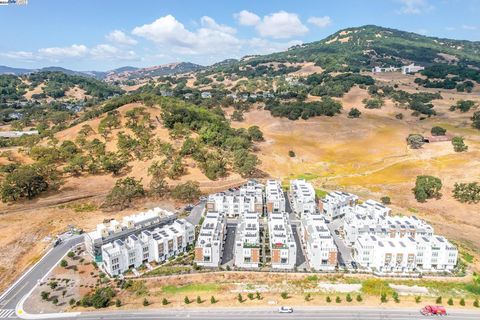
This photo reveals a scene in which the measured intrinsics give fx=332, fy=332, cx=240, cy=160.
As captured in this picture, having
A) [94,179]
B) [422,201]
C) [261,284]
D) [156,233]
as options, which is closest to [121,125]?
[94,179]

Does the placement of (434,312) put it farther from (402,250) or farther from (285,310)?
(285,310)

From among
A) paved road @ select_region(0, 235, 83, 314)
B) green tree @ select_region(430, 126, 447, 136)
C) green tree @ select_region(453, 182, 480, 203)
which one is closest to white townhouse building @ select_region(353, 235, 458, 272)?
green tree @ select_region(453, 182, 480, 203)

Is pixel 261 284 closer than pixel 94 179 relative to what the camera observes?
Yes

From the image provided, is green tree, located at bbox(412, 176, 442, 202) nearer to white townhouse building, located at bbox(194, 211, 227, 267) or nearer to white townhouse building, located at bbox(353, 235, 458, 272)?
white townhouse building, located at bbox(353, 235, 458, 272)

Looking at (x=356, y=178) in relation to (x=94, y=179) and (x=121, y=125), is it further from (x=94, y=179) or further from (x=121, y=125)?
(x=121, y=125)

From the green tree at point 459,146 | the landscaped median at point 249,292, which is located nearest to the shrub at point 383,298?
the landscaped median at point 249,292

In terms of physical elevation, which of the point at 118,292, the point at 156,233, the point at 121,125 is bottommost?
the point at 118,292
